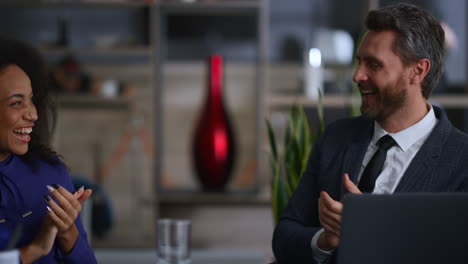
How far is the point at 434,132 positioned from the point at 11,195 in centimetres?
105

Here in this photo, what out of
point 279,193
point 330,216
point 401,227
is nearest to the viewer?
point 401,227

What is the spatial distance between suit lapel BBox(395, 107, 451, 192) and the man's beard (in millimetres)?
126

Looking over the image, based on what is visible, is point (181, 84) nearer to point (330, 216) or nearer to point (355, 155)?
point (355, 155)

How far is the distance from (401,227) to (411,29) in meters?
0.75

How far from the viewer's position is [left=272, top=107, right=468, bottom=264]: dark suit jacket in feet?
5.33

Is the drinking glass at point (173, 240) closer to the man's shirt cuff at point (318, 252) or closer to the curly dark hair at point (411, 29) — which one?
the man's shirt cuff at point (318, 252)

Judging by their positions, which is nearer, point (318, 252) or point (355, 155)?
point (318, 252)

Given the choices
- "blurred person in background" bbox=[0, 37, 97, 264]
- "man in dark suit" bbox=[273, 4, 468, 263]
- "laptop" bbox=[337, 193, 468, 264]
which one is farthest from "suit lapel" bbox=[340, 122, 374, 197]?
"blurred person in background" bbox=[0, 37, 97, 264]

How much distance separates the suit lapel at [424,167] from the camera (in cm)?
162

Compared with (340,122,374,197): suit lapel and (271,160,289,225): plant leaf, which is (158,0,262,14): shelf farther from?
(340,122,374,197): suit lapel

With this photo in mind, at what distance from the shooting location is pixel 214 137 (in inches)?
133

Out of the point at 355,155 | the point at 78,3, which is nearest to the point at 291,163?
the point at 355,155

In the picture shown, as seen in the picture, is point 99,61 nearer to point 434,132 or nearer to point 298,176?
point 298,176

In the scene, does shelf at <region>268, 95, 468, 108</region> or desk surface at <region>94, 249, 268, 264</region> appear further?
shelf at <region>268, 95, 468, 108</region>
